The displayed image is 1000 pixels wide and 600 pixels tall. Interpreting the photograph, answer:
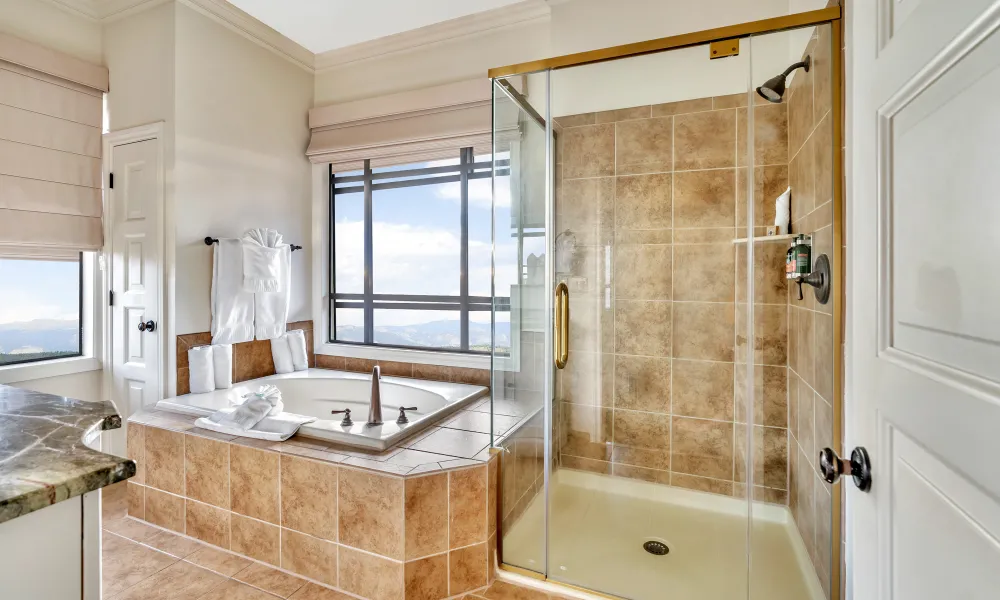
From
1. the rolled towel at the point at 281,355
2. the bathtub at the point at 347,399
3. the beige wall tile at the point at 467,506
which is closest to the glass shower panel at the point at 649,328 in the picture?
the beige wall tile at the point at 467,506

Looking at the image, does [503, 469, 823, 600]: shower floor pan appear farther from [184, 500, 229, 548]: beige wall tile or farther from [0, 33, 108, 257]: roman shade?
[0, 33, 108, 257]: roman shade

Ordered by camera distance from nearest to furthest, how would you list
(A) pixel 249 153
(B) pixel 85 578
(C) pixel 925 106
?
(C) pixel 925 106 < (B) pixel 85 578 < (A) pixel 249 153

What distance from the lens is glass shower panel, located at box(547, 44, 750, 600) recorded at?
185 cm

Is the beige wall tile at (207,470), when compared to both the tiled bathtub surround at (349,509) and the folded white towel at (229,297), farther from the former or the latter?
the folded white towel at (229,297)

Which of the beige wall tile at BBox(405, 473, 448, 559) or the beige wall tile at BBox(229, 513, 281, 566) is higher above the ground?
the beige wall tile at BBox(405, 473, 448, 559)

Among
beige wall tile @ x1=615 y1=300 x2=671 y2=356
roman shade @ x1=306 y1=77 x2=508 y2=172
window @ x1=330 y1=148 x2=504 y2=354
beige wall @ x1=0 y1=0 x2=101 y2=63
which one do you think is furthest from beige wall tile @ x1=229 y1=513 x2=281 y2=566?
beige wall @ x1=0 y1=0 x2=101 y2=63

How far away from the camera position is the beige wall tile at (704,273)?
191cm

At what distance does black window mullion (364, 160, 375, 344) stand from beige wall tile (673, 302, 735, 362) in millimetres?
2287

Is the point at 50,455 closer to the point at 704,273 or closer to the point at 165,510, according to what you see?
the point at 165,510

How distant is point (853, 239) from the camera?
88 centimetres

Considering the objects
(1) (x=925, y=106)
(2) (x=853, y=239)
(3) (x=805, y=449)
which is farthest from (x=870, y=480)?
(3) (x=805, y=449)

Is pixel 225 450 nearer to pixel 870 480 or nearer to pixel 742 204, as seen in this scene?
pixel 870 480

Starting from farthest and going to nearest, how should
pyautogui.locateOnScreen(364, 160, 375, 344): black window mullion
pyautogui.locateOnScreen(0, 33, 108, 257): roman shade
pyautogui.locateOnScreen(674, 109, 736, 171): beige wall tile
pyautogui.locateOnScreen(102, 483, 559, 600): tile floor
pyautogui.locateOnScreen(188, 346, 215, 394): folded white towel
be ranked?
1. pyautogui.locateOnScreen(364, 160, 375, 344): black window mullion
2. pyautogui.locateOnScreen(188, 346, 215, 394): folded white towel
3. pyautogui.locateOnScreen(0, 33, 108, 257): roman shade
4. pyautogui.locateOnScreen(674, 109, 736, 171): beige wall tile
5. pyautogui.locateOnScreen(102, 483, 559, 600): tile floor

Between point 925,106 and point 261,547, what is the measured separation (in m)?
2.45
